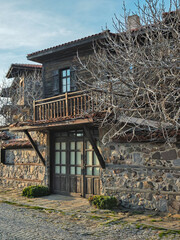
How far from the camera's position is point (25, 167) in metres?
11.9

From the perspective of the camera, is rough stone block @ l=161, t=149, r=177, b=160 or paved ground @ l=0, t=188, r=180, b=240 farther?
rough stone block @ l=161, t=149, r=177, b=160

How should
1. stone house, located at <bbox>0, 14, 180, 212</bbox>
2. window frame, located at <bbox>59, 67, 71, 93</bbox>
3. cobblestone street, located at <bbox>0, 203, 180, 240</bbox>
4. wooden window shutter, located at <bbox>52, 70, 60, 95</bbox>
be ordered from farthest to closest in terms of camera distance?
wooden window shutter, located at <bbox>52, 70, 60, 95</bbox>
window frame, located at <bbox>59, 67, 71, 93</bbox>
stone house, located at <bbox>0, 14, 180, 212</bbox>
cobblestone street, located at <bbox>0, 203, 180, 240</bbox>

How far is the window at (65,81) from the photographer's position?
12.3 metres

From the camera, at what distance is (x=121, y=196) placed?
26.8 ft

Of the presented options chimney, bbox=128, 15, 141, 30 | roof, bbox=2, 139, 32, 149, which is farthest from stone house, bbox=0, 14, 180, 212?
chimney, bbox=128, 15, 141, 30

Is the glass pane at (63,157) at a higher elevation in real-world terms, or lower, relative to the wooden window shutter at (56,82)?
lower

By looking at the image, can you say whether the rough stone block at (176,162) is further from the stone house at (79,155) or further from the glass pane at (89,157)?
the glass pane at (89,157)

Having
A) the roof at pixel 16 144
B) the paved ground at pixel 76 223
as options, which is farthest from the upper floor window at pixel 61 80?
the paved ground at pixel 76 223

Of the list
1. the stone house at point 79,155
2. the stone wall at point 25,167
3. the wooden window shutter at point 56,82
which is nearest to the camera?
the stone house at point 79,155

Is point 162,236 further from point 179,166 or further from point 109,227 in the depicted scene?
point 179,166

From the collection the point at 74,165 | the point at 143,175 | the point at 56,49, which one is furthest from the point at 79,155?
the point at 56,49

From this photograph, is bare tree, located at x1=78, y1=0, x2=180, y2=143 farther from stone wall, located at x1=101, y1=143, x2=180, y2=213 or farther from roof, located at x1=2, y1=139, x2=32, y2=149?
roof, located at x1=2, y1=139, x2=32, y2=149

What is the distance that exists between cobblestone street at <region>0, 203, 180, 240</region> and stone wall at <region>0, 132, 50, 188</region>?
3.51 m

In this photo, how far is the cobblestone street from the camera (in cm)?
550
